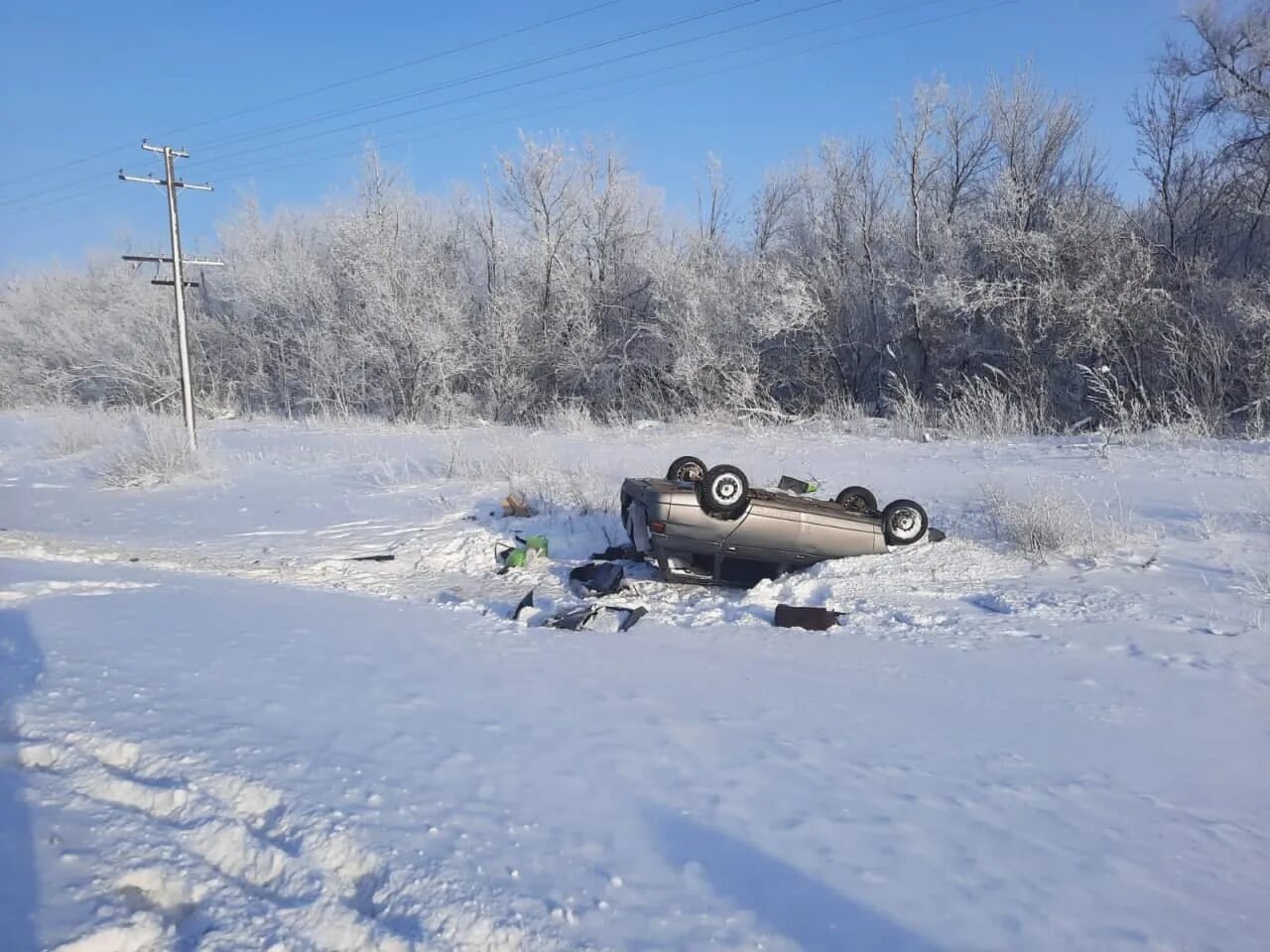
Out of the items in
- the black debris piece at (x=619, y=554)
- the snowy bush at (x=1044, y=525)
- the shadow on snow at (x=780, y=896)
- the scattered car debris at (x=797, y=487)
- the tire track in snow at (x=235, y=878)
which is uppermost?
the scattered car debris at (x=797, y=487)

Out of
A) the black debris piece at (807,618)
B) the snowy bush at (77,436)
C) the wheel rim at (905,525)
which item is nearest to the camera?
the black debris piece at (807,618)

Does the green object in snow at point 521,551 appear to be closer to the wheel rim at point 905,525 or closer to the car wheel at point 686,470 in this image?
the car wheel at point 686,470

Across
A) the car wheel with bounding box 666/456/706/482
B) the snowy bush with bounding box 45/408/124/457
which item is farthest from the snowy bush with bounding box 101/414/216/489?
the car wheel with bounding box 666/456/706/482

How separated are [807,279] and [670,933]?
24804 mm

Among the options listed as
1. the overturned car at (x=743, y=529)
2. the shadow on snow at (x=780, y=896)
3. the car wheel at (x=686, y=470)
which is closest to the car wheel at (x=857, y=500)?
the overturned car at (x=743, y=529)

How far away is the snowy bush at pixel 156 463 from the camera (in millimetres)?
13703

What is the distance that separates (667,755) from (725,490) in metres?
3.96

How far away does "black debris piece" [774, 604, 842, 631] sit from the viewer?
6.52m

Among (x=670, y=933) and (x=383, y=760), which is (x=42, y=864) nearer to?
(x=383, y=760)

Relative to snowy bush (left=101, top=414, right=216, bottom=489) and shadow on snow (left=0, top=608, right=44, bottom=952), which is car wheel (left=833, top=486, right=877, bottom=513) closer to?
shadow on snow (left=0, top=608, right=44, bottom=952)

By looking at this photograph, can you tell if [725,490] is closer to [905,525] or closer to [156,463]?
[905,525]

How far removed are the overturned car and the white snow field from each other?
272 mm

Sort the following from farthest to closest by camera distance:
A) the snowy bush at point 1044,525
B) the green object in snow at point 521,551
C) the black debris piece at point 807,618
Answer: the green object in snow at point 521,551, the snowy bush at point 1044,525, the black debris piece at point 807,618

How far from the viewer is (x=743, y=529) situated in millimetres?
7879
